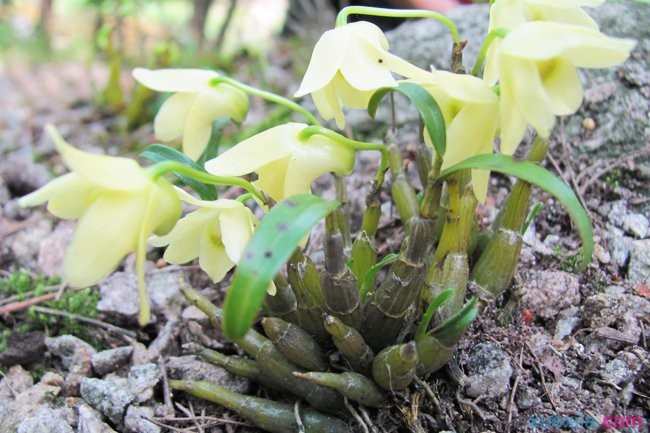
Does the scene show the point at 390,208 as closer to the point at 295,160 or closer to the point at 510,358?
the point at 510,358

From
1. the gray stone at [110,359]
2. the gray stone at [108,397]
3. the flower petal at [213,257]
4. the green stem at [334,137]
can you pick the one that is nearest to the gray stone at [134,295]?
the gray stone at [110,359]

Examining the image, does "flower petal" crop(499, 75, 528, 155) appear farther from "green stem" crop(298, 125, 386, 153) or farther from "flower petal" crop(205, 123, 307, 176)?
"flower petal" crop(205, 123, 307, 176)

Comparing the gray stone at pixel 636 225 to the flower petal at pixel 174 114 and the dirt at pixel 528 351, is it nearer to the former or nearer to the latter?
the dirt at pixel 528 351

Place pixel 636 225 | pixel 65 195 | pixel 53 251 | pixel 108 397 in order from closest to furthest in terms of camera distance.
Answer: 1. pixel 65 195
2. pixel 108 397
3. pixel 636 225
4. pixel 53 251

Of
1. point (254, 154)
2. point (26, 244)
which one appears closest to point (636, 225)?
point (254, 154)

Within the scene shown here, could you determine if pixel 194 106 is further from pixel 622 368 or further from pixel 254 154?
pixel 622 368

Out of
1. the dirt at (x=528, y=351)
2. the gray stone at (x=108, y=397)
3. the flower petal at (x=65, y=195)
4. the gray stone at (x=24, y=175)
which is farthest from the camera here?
the gray stone at (x=24, y=175)

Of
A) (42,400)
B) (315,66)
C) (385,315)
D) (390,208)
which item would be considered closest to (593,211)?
(390,208)
